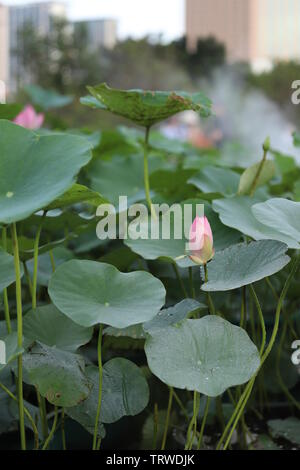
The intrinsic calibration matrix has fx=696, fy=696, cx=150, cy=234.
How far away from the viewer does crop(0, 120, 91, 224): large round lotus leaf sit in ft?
2.00

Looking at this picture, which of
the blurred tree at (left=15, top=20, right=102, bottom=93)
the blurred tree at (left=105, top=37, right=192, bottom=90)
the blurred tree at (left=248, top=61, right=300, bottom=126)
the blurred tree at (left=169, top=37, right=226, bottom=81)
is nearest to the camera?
the blurred tree at (left=15, top=20, right=102, bottom=93)

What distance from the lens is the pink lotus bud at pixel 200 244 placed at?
0.66 metres

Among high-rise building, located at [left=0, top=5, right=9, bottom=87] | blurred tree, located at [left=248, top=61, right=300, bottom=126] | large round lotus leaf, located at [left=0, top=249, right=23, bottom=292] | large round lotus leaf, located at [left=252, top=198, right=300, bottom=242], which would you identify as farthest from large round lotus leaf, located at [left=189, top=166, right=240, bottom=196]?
blurred tree, located at [left=248, top=61, right=300, bottom=126]

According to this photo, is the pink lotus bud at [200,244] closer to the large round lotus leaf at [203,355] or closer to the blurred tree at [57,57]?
the large round lotus leaf at [203,355]

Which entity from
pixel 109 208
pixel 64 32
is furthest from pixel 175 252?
pixel 64 32

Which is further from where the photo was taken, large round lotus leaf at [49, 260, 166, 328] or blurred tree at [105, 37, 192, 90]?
blurred tree at [105, 37, 192, 90]

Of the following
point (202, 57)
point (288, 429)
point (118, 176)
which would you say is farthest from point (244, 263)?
point (202, 57)

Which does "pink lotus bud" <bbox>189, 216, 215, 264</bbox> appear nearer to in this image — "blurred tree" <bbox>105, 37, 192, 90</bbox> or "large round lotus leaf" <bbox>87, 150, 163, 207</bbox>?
"large round lotus leaf" <bbox>87, 150, 163, 207</bbox>

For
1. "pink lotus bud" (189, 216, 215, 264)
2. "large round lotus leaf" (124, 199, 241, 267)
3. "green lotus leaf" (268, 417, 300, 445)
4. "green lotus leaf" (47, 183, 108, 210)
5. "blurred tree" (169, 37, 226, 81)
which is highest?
"green lotus leaf" (47, 183, 108, 210)

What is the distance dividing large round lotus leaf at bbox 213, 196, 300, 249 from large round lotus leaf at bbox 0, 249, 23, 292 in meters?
0.24

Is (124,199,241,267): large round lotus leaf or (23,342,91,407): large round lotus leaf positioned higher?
(124,199,241,267): large round lotus leaf

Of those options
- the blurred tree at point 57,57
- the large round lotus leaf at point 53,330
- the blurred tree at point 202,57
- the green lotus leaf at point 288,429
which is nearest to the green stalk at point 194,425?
the large round lotus leaf at point 53,330

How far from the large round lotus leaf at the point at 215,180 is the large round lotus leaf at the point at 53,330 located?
0.37 meters
